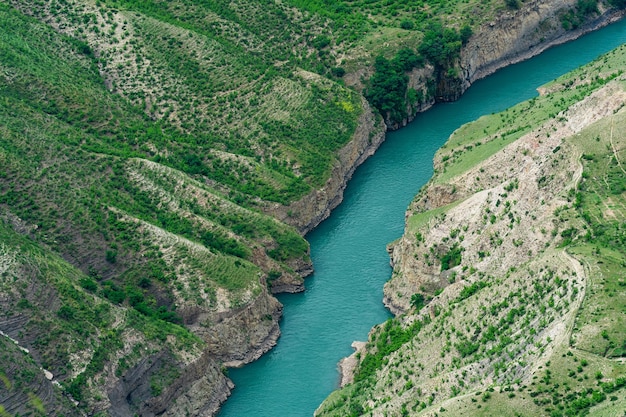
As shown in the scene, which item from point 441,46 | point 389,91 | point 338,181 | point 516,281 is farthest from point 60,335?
point 441,46

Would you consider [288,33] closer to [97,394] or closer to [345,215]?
[345,215]

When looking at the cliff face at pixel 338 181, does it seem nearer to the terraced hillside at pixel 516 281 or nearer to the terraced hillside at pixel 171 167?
the terraced hillside at pixel 171 167

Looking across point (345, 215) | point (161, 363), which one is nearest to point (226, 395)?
point (161, 363)

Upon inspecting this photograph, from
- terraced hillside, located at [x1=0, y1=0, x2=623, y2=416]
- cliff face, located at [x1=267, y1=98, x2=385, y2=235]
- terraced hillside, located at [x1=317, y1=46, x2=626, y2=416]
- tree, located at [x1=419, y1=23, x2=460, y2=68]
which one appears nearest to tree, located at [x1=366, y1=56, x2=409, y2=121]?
terraced hillside, located at [x1=0, y1=0, x2=623, y2=416]

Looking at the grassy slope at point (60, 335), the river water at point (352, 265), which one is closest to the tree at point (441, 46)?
the river water at point (352, 265)

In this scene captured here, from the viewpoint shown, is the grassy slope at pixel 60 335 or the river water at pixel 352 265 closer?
the grassy slope at pixel 60 335

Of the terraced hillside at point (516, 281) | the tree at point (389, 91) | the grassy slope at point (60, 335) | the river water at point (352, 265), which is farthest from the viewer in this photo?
the tree at point (389, 91)
